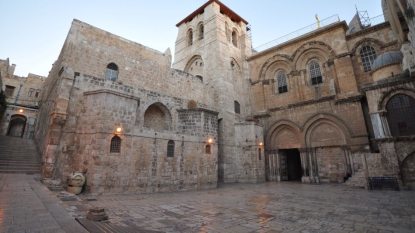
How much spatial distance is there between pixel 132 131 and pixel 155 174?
2506 mm

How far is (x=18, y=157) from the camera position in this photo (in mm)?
11836

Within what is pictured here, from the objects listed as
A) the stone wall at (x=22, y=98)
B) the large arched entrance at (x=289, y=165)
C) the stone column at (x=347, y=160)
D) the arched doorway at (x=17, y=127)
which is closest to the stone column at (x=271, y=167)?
the large arched entrance at (x=289, y=165)

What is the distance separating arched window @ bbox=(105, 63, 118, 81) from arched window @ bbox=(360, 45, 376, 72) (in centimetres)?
1819

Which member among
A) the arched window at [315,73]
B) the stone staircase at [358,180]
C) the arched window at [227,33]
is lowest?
the stone staircase at [358,180]

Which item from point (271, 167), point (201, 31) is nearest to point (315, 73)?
A: point (271, 167)

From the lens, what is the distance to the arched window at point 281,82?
19.3 m

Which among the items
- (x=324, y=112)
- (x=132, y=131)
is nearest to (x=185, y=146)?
(x=132, y=131)

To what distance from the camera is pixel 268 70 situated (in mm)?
20516

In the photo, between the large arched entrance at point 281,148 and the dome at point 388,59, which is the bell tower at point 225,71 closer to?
the large arched entrance at point 281,148

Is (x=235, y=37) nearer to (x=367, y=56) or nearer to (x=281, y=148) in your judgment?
(x=367, y=56)

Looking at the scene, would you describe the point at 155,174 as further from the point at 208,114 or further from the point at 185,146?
the point at 208,114

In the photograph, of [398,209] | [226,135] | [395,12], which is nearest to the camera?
[398,209]

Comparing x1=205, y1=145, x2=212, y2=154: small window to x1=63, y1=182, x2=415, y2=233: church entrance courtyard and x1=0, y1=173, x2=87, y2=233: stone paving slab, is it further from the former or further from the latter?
x1=0, y1=173, x2=87, y2=233: stone paving slab

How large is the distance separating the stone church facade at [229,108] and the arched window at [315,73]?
0.08m
